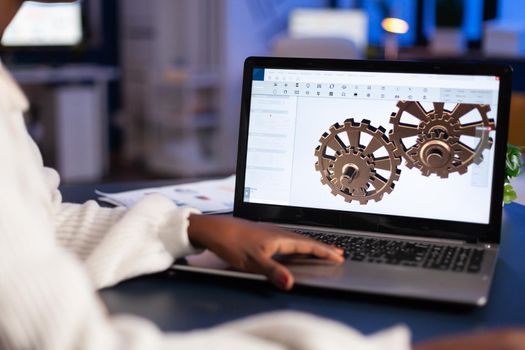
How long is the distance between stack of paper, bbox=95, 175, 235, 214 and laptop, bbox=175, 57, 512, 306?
188 mm

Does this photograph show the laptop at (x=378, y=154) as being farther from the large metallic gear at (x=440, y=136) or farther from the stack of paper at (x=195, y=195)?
the stack of paper at (x=195, y=195)

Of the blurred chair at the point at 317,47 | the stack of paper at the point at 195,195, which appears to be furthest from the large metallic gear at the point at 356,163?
the blurred chair at the point at 317,47

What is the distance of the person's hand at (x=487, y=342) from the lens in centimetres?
70

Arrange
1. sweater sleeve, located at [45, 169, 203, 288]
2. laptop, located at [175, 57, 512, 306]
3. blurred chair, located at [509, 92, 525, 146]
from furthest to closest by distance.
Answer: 1. blurred chair, located at [509, 92, 525, 146]
2. laptop, located at [175, 57, 512, 306]
3. sweater sleeve, located at [45, 169, 203, 288]

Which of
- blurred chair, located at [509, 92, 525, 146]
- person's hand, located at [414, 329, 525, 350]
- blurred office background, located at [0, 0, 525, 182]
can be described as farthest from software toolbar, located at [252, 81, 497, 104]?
blurred office background, located at [0, 0, 525, 182]

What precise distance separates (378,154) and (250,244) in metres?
0.31

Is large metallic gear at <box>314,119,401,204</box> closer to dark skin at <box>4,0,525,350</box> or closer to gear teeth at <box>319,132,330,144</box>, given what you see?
gear teeth at <box>319,132,330,144</box>

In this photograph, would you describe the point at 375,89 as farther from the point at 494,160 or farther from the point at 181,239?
the point at 181,239

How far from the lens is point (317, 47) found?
3637 millimetres

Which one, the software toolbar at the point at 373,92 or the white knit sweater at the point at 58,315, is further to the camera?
the software toolbar at the point at 373,92

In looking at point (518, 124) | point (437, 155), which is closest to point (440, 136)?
point (437, 155)

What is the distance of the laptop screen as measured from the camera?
1.22 meters

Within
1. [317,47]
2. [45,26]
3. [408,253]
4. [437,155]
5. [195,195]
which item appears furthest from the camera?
[45,26]

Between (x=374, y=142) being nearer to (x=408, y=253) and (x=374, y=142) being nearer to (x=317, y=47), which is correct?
(x=408, y=253)
